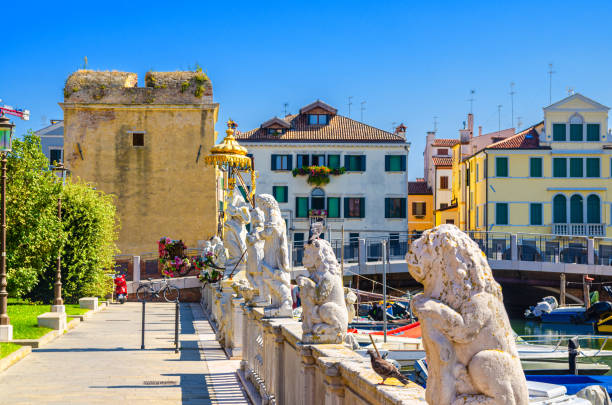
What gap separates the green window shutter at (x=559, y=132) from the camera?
48781 mm

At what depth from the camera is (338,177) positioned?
50.5m

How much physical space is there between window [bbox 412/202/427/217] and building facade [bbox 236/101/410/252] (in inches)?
512

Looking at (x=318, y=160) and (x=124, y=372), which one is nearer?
(x=124, y=372)

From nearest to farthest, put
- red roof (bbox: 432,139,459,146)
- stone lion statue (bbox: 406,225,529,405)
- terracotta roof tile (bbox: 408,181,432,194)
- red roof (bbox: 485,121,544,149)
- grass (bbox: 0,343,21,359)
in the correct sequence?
stone lion statue (bbox: 406,225,529,405)
grass (bbox: 0,343,21,359)
red roof (bbox: 485,121,544,149)
terracotta roof tile (bbox: 408,181,432,194)
red roof (bbox: 432,139,459,146)

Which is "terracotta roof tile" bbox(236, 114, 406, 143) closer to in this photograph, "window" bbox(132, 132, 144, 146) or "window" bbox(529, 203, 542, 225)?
"window" bbox(529, 203, 542, 225)

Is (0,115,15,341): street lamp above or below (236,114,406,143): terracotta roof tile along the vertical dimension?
below

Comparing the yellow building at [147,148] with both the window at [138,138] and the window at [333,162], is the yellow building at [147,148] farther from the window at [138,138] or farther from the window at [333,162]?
the window at [333,162]

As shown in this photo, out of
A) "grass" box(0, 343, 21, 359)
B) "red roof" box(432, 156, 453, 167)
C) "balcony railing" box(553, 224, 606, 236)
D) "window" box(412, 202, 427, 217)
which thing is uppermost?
"red roof" box(432, 156, 453, 167)

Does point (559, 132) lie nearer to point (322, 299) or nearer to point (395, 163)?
point (395, 163)

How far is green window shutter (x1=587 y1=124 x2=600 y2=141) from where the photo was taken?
4850 cm

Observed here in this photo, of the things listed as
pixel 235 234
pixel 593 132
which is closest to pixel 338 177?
pixel 593 132

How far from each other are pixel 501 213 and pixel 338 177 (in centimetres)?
1008

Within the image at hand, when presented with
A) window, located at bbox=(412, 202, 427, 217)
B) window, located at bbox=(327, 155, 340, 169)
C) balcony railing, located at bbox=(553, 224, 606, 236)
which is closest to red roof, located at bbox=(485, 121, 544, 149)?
balcony railing, located at bbox=(553, 224, 606, 236)

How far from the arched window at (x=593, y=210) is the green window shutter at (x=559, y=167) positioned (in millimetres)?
2105
